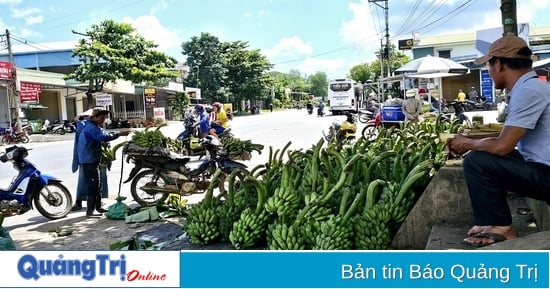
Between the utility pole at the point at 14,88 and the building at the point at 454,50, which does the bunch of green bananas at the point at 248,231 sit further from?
the building at the point at 454,50

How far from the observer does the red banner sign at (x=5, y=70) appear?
78.4 feet

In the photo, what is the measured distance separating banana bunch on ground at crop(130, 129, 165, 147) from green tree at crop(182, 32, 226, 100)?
113 ft

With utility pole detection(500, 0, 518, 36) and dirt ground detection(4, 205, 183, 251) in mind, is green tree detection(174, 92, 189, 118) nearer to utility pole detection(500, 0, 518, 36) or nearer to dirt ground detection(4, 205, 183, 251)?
dirt ground detection(4, 205, 183, 251)

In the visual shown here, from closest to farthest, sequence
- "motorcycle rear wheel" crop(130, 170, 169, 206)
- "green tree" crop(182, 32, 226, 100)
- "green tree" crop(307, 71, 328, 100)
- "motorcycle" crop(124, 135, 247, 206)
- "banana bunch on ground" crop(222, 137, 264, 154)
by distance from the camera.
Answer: "motorcycle" crop(124, 135, 247, 206)
"motorcycle rear wheel" crop(130, 170, 169, 206)
"banana bunch on ground" crop(222, 137, 264, 154)
"green tree" crop(182, 32, 226, 100)
"green tree" crop(307, 71, 328, 100)

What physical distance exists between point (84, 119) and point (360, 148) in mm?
4313

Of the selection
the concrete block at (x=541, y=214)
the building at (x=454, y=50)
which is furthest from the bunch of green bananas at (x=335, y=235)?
the building at (x=454, y=50)

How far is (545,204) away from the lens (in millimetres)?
3086

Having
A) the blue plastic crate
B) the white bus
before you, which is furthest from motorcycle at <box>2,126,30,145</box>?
the white bus

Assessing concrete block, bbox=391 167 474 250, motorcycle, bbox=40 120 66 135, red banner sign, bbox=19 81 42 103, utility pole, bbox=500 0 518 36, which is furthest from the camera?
motorcycle, bbox=40 120 66 135

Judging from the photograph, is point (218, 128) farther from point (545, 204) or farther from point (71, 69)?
point (71, 69)

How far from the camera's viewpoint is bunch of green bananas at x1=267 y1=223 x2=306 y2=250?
131 inches

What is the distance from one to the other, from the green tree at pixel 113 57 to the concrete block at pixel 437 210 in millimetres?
27006

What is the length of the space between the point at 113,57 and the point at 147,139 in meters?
23.2

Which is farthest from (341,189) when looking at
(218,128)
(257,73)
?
(257,73)
